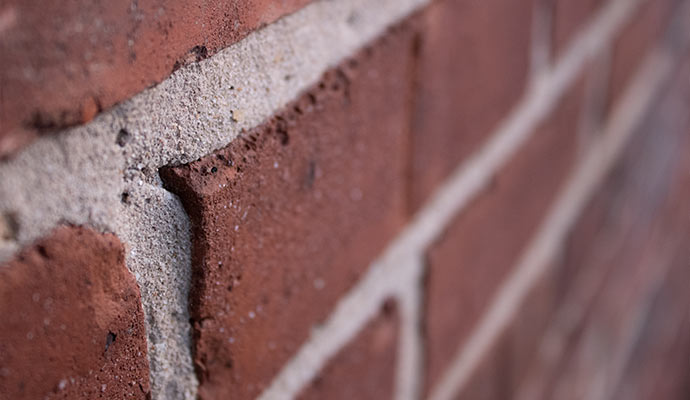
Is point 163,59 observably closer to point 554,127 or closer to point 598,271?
point 554,127

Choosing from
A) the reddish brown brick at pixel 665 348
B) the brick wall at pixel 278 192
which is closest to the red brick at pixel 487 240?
the brick wall at pixel 278 192

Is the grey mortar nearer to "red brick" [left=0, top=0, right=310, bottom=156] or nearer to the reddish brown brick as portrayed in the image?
"red brick" [left=0, top=0, right=310, bottom=156]

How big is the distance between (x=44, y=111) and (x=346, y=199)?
16 cm

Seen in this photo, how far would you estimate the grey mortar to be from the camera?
0.47 ft

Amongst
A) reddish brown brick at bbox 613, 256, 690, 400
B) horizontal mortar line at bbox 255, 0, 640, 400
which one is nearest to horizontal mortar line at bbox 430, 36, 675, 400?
horizontal mortar line at bbox 255, 0, 640, 400

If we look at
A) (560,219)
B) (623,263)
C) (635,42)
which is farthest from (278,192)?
(623,263)

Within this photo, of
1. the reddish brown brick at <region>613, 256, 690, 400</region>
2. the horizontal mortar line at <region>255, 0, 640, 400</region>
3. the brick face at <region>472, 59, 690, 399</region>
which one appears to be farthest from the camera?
the reddish brown brick at <region>613, 256, 690, 400</region>

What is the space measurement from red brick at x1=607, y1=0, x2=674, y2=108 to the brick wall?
0.17 metres

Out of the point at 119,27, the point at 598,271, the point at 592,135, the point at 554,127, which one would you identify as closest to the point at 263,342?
the point at 119,27

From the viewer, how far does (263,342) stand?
0.25 m

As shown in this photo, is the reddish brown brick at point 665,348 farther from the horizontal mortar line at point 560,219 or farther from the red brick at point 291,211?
the red brick at point 291,211

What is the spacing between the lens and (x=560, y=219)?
0.69 metres

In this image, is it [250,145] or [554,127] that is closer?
[250,145]

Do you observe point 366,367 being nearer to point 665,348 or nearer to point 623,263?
point 623,263
